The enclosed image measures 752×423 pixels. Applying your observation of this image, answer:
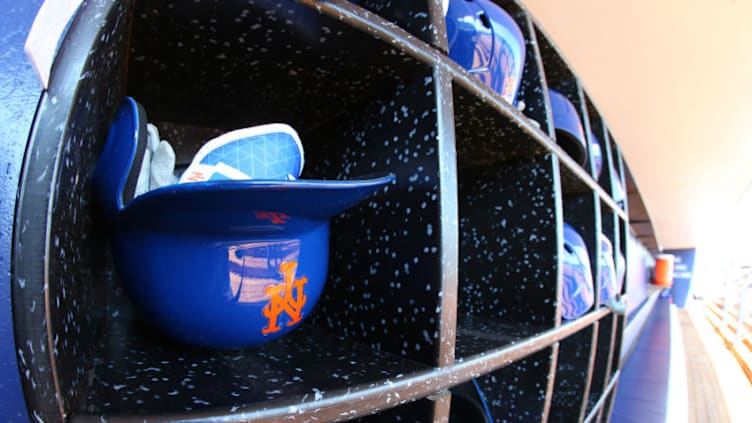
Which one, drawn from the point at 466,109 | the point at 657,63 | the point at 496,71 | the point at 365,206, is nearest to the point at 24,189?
the point at 365,206

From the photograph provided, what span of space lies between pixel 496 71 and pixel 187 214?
60 cm

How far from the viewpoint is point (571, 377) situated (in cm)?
106

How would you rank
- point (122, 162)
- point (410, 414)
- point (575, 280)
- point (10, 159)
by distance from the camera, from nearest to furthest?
point (10, 159), point (122, 162), point (410, 414), point (575, 280)

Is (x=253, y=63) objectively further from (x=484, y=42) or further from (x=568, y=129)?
(x=568, y=129)

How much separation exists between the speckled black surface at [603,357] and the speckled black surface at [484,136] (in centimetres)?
94

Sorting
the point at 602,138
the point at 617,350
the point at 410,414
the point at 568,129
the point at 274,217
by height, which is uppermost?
the point at 602,138

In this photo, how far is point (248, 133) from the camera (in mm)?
390

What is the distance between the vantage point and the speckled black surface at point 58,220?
0.23 meters

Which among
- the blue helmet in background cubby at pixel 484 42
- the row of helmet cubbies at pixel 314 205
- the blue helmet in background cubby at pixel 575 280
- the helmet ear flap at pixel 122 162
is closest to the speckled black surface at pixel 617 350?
the blue helmet in background cubby at pixel 575 280

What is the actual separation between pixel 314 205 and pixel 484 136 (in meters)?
0.47

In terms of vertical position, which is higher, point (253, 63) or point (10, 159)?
point (253, 63)

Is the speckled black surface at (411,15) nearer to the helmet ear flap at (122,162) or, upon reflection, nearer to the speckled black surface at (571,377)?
the helmet ear flap at (122,162)

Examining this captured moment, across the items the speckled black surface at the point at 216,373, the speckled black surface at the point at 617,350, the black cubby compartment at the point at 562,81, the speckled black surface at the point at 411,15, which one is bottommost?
the speckled black surface at the point at 617,350

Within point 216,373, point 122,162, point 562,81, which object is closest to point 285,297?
point 216,373
